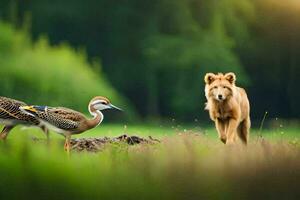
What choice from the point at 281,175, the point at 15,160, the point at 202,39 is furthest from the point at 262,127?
the point at 15,160

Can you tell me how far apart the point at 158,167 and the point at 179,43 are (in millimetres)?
792

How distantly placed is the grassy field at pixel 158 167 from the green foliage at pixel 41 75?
22cm

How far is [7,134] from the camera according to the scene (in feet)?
17.1

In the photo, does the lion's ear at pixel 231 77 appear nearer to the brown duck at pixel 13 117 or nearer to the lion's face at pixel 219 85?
the lion's face at pixel 219 85

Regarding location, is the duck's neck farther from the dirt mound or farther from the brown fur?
the brown fur

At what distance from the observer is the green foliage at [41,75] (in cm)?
525

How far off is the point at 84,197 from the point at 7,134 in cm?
61

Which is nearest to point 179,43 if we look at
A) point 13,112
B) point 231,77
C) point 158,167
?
point 231,77

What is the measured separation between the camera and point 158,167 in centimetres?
524

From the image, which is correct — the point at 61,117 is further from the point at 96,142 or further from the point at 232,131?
the point at 232,131

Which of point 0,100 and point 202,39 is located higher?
point 202,39

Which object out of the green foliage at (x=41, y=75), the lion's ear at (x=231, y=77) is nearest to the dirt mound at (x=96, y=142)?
the green foliage at (x=41, y=75)

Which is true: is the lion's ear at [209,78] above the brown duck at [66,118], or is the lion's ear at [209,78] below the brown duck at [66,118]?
above

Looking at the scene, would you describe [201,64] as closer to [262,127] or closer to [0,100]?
[262,127]
